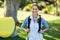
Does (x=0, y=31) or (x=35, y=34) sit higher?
(x=35, y=34)

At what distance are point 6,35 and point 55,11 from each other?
10.7 m

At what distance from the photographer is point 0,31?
8.52 metres

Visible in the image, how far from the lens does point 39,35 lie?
4566 millimetres

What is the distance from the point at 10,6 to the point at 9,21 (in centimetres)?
265

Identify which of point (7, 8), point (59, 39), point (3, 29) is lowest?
point (59, 39)

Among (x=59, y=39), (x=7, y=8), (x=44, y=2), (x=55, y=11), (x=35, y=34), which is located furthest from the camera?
(x=44, y=2)

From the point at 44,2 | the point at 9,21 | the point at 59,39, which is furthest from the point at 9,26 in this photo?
the point at 44,2

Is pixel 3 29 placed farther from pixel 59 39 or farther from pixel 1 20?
pixel 59 39

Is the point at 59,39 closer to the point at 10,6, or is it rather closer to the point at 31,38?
the point at 10,6

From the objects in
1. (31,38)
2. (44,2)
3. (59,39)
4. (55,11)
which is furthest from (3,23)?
(44,2)

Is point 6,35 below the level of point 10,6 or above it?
below

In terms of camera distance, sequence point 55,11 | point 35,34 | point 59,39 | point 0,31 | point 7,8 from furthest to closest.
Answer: point 55,11, point 7,8, point 59,39, point 0,31, point 35,34

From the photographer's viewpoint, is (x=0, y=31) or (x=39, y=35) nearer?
(x=39, y=35)

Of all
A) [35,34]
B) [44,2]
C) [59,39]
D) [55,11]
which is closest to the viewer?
[35,34]
